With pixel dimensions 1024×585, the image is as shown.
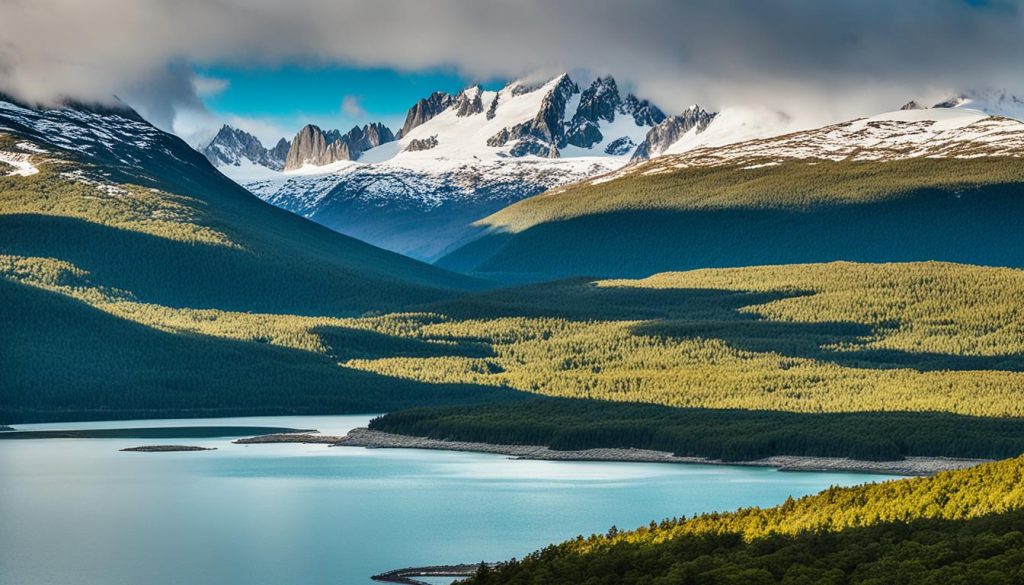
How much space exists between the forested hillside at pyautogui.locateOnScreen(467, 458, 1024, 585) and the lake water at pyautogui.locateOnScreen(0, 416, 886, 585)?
17.6m

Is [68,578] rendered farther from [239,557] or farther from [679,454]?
[679,454]

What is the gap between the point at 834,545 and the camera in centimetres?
7525

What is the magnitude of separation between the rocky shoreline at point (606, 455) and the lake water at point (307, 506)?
3.87 m

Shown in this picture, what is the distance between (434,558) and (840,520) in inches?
1004

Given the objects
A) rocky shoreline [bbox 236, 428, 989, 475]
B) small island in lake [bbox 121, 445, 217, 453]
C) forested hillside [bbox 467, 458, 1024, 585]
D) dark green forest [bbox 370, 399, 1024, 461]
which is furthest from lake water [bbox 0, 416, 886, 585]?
forested hillside [bbox 467, 458, 1024, 585]

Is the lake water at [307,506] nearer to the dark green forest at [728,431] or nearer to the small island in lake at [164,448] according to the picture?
the small island in lake at [164,448]

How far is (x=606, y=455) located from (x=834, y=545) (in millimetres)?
96995

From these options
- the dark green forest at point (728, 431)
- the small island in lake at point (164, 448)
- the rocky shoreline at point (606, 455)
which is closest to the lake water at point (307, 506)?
the small island in lake at point (164, 448)

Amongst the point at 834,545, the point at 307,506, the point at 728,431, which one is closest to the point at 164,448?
the point at 307,506

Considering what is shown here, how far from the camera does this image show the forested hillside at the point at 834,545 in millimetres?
68625

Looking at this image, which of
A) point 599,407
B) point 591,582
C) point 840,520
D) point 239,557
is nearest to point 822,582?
point 591,582

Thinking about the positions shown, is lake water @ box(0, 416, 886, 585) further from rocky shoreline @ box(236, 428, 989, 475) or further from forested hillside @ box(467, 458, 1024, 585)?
forested hillside @ box(467, 458, 1024, 585)

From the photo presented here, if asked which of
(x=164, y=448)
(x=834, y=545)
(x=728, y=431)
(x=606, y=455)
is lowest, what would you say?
(x=834, y=545)

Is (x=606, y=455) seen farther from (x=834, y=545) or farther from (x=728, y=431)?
(x=834, y=545)
